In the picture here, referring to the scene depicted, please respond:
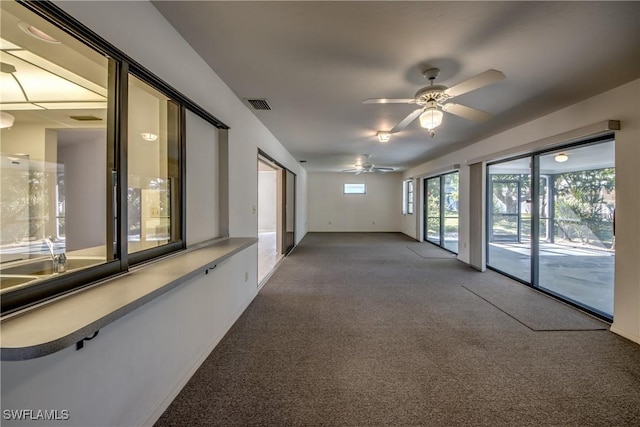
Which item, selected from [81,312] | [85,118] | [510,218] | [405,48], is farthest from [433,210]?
[81,312]

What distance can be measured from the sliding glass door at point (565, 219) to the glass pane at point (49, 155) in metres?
4.74

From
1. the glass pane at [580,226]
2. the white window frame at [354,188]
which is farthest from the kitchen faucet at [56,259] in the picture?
the white window frame at [354,188]

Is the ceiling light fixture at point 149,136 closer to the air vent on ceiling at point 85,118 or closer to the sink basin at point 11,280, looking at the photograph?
the air vent on ceiling at point 85,118

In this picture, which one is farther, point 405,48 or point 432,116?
point 432,116

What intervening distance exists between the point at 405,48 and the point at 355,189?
9740 mm

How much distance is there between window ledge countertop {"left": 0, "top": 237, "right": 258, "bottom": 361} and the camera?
2.74 ft

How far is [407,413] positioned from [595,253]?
3527mm

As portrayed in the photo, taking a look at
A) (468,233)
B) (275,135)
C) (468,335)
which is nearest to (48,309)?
(468,335)

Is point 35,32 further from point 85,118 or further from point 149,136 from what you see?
point 149,136

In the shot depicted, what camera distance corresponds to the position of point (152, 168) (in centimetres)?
213

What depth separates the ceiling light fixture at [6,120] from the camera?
1137mm

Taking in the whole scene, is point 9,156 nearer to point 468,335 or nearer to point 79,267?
point 79,267

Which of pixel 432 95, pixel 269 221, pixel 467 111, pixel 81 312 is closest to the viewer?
pixel 81 312

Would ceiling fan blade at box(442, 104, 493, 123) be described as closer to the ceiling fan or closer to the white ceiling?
the ceiling fan
